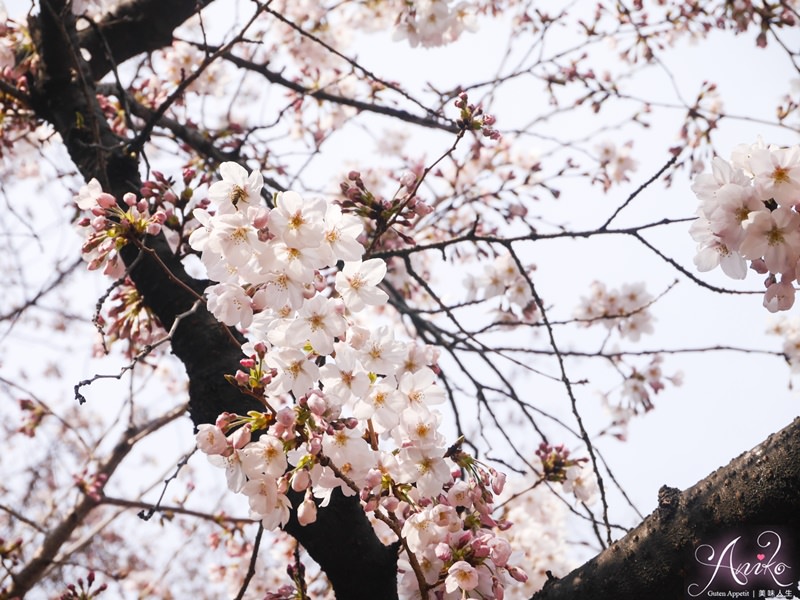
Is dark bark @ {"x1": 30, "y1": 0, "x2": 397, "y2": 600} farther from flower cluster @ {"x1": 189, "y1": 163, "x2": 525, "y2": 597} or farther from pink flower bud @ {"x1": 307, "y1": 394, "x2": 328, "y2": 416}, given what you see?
pink flower bud @ {"x1": 307, "y1": 394, "x2": 328, "y2": 416}

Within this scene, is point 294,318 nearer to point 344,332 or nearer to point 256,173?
point 344,332

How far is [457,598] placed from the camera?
140 cm

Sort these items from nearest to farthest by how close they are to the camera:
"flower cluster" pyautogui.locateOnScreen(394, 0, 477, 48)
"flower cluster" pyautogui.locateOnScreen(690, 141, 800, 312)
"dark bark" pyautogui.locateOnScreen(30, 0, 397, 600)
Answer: "flower cluster" pyautogui.locateOnScreen(690, 141, 800, 312) → "dark bark" pyautogui.locateOnScreen(30, 0, 397, 600) → "flower cluster" pyautogui.locateOnScreen(394, 0, 477, 48)

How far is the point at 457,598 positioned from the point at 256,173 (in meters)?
1.10

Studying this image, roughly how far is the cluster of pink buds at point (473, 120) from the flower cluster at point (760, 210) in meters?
0.55

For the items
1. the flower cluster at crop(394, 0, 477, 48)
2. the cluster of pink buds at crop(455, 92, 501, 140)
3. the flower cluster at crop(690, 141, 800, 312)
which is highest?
the flower cluster at crop(394, 0, 477, 48)

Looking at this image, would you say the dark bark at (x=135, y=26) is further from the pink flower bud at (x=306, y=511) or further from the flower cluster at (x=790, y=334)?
the flower cluster at (x=790, y=334)

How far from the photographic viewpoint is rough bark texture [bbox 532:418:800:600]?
1.06m

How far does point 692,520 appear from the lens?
117 centimetres

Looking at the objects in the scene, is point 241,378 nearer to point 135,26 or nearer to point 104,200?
point 104,200

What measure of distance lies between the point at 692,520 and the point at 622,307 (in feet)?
9.03

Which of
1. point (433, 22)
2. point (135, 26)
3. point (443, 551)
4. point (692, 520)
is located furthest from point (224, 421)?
point (433, 22)

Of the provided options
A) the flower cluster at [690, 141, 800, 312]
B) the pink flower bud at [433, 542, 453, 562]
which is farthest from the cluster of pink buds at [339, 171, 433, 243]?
the pink flower bud at [433, 542, 453, 562]

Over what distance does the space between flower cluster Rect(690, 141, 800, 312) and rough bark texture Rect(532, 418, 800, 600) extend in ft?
1.07
